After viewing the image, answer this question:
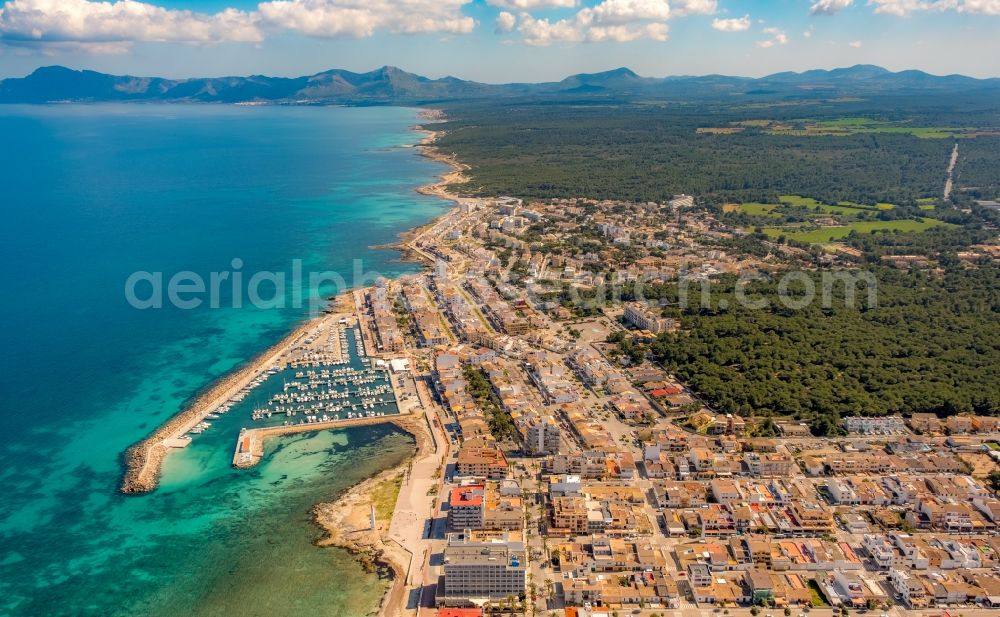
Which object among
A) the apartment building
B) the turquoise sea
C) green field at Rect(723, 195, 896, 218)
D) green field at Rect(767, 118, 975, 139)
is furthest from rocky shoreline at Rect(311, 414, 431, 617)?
green field at Rect(767, 118, 975, 139)

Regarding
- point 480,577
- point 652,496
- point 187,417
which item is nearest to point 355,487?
point 480,577

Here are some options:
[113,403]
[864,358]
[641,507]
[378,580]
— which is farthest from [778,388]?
[113,403]

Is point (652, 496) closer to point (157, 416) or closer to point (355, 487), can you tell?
point (355, 487)

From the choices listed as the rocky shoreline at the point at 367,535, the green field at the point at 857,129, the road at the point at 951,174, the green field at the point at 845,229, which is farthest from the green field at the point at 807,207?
the rocky shoreline at the point at 367,535

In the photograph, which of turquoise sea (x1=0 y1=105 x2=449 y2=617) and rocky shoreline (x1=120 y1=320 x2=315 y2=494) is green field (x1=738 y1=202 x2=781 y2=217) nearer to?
turquoise sea (x1=0 y1=105 x2=449 y2=617)

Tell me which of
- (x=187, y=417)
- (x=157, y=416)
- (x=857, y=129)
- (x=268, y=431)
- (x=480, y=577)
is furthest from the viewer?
(x=857, y=129)

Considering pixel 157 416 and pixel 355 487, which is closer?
pixel 355 487
